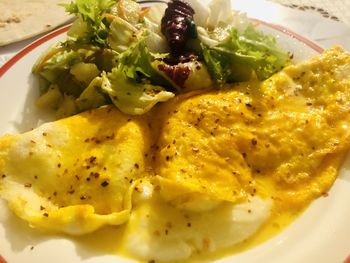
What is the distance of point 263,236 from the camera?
2.18 meters

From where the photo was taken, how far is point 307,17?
406 cm

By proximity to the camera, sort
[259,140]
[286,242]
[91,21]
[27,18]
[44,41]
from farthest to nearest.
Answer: [27,18] < [44,41] < [91,21] < [259,140] < [286,242]

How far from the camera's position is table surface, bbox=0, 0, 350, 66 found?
148 inches

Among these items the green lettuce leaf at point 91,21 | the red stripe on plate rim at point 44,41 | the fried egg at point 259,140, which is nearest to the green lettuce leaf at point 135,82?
the fried egg at point 259,140

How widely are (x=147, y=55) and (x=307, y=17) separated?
1.95m

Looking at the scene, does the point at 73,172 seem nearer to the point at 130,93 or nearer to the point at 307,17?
the point at 130,93

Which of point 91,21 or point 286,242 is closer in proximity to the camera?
point 286,242

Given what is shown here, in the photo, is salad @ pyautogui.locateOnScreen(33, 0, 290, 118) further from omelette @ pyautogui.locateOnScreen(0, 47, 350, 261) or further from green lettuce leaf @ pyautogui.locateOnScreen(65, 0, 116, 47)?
omelette @ pyautogui.locateOnScreen(0, 47, 350, 261)

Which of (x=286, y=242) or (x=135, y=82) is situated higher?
(x=135, y=82)

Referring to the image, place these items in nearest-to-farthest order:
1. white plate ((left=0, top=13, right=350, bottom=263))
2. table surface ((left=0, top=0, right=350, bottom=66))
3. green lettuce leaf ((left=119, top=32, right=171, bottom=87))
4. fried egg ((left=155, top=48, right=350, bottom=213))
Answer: white plate ((left=0, top=13, right=350, bottom=263)), fried egg ((left=155, top=48, right=350, bottom=213)), green lettuce leaf ((left=119, top=32, right=171, bottom=87)), table surface ((left=0, top=0, right=350, bottom=66))

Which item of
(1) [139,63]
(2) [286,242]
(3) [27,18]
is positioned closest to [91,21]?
(1) [139,63]

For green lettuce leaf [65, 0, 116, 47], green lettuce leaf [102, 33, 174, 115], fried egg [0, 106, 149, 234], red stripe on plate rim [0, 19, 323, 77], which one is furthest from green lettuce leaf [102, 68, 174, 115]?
red stripe on plate rim [0, 19, 323, 77]

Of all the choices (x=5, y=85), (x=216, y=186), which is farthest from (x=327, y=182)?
(x=5, y=85)

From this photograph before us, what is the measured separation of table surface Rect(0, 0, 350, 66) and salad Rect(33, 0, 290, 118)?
2.60 feet
